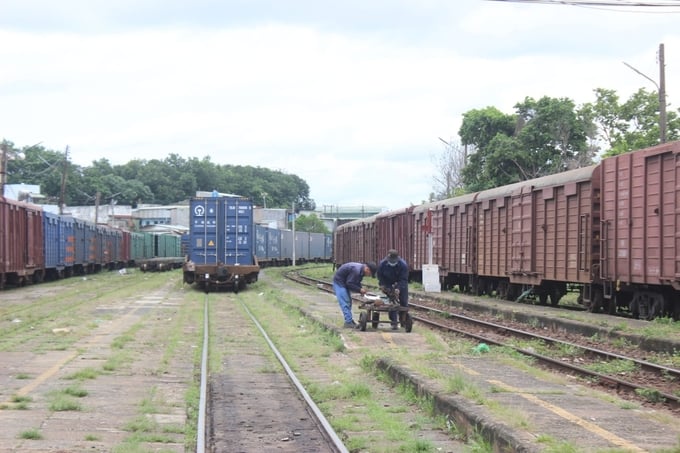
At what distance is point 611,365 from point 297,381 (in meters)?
4.49

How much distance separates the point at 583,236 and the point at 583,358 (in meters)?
6.25

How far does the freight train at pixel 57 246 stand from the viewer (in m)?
29.8

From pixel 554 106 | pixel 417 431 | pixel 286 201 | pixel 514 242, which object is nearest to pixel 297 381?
pixel 417 431

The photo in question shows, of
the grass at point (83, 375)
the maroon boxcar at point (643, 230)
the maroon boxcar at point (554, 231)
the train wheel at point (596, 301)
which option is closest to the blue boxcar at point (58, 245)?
the maroon boxcar at point (554, 231)

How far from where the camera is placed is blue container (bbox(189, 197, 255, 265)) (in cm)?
2978

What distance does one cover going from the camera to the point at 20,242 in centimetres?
3088

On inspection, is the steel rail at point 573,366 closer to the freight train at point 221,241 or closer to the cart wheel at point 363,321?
the cart wheel at point 363,321

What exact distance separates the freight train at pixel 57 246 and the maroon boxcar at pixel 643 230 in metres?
20.2

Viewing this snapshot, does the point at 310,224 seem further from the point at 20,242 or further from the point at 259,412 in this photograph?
the point at 259,412

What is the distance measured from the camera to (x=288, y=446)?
703 centimetres

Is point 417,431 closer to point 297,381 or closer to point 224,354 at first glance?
point 297,381

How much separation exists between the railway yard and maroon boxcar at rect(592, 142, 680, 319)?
1134mm

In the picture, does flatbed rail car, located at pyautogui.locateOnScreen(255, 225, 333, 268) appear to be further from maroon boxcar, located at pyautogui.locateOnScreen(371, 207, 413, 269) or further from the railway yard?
the railway yard

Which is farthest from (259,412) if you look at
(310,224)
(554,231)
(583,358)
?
(310,224)
